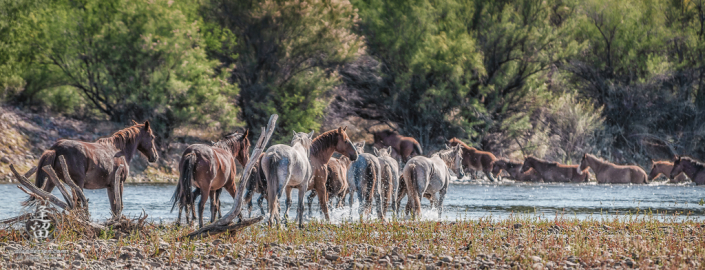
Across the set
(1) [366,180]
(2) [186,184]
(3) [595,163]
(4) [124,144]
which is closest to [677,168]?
(3) [595,163]

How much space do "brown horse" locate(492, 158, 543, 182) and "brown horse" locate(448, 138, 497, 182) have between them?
1046 millimetres

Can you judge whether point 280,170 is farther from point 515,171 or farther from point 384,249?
point 515,171

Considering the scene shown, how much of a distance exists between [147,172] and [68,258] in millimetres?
20714

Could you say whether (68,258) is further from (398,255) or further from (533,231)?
(533,231)

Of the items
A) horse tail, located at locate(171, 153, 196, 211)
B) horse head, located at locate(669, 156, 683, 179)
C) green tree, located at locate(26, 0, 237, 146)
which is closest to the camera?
horse tail, located at locate(171, 153, 196, 211)

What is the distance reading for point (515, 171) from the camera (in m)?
31.2

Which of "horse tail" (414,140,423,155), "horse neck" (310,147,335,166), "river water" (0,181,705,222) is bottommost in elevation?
"river water" (0,181,705,222)

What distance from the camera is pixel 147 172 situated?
2794cm

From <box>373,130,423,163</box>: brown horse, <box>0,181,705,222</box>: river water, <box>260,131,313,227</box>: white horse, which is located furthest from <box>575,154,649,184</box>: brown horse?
<box>260,131,313,227</box>: white horse

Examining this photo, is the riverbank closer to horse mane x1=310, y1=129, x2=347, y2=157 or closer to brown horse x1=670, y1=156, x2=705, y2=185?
horse mane x1=310, y1=129, x2=347, y2=157

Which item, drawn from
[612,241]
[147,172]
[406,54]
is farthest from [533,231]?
[406,54]

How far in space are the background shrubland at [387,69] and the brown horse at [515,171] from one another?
3.17 metres

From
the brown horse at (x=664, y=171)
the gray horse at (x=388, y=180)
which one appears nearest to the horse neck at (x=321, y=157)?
the gray horse at (x=388, y=180)

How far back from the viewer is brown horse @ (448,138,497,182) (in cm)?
2872
